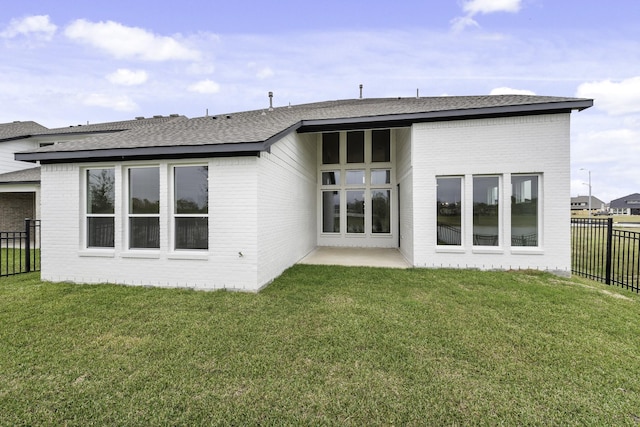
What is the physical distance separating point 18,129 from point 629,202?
373 feet

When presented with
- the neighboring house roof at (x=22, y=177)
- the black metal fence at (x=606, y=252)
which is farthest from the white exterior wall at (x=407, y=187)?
the neighboring house roof at (x=22, y=177)

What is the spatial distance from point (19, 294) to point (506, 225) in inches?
436

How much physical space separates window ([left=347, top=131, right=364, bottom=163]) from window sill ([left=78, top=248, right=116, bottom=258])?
8.91 metres

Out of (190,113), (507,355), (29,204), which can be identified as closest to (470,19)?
(507,355)

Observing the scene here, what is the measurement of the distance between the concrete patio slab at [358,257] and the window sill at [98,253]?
4.80 m

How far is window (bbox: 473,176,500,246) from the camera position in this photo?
737 cm

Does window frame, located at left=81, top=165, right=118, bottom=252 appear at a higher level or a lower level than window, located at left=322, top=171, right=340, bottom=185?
lower

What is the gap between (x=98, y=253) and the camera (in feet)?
20.1

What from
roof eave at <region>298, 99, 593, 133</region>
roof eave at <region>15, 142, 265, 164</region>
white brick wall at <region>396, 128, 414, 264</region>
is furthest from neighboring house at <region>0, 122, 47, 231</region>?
white brick wall at <region>396, 128, 414, 264</region>

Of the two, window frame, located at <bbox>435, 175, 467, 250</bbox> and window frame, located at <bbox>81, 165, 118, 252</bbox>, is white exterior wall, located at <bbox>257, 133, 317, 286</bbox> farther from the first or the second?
window frame, located at <bbox>435, 175, 467, 250</bbox>

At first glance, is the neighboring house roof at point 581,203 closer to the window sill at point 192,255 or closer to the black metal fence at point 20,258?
the window sill at point 192,255

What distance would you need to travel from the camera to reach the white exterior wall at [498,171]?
23.0ft

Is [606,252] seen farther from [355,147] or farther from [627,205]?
[627,205]

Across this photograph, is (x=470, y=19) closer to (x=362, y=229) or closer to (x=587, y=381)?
(x=362, y=229)
